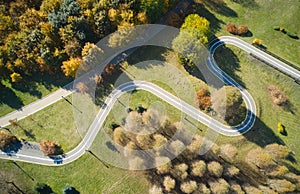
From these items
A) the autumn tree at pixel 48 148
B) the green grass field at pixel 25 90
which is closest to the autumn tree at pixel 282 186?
the autumn tree at pixel 48 148

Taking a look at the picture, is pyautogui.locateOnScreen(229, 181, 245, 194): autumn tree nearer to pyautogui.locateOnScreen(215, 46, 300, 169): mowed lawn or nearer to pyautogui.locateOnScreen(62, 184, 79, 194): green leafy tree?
pyautogui.locateOnScreen(215, 46, 300, 169): mowed lawn

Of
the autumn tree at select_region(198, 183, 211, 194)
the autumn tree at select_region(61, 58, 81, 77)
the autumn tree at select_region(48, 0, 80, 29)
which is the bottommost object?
the autumn tree at select_region(198, 183, 211, 194)

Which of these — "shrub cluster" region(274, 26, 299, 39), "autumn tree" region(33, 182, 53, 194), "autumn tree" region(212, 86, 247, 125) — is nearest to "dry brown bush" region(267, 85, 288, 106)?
"autumn tree" region(212, 86, 247, 125)

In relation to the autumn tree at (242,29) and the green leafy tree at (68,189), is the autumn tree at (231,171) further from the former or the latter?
the autumn tree at (242,29)

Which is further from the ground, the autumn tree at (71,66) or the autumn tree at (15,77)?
the autumn tree at (71,66)

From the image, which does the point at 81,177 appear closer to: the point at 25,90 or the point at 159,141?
the point at 159,141

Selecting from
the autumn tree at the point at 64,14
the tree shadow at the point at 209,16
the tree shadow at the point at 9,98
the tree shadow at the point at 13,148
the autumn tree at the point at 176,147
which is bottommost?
the tree shadow at the point at 13,148

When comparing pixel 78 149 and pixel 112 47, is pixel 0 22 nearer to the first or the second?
pixel 112 47
